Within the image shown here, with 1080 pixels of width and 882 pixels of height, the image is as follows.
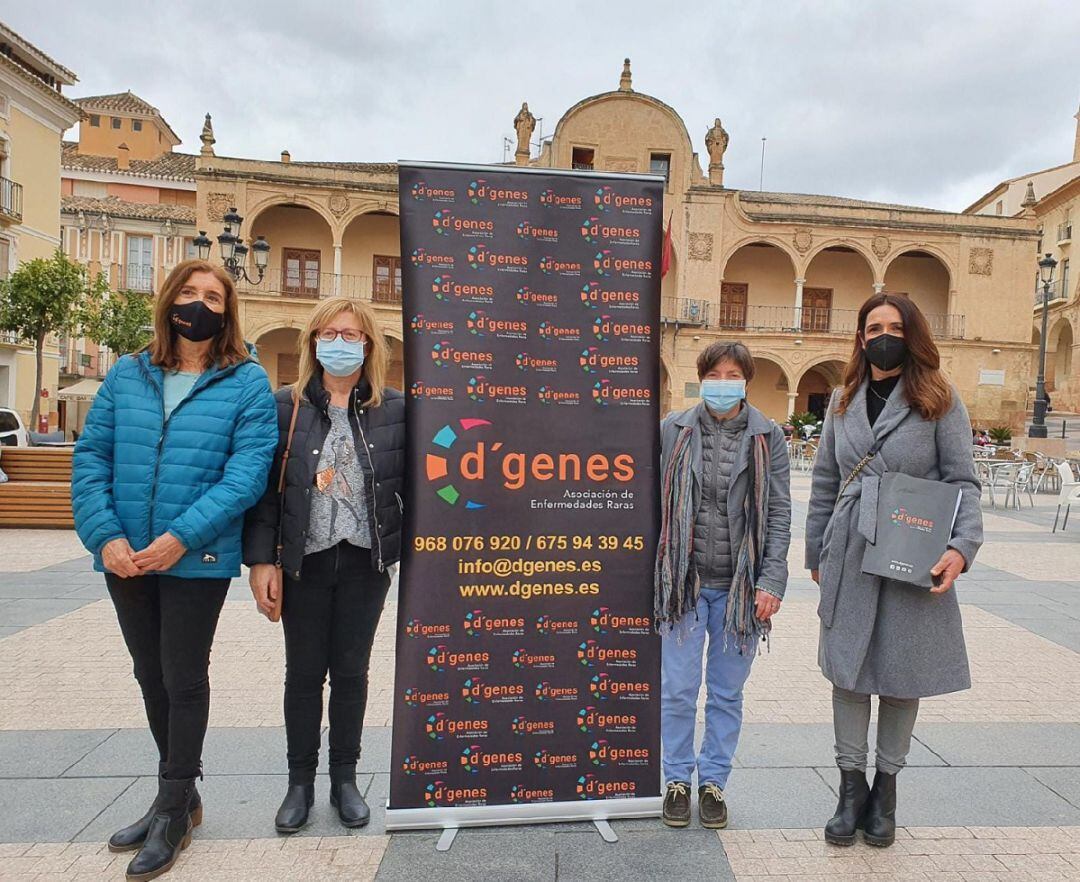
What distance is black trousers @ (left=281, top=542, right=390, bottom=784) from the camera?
106 inches

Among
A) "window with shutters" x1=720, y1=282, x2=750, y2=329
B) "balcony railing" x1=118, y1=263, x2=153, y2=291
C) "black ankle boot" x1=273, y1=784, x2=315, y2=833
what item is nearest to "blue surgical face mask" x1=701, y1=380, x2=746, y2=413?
"black ankle boot" x1=273, y1=784, x2=315, y2=833

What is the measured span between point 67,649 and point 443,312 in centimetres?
373

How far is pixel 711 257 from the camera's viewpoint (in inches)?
1145

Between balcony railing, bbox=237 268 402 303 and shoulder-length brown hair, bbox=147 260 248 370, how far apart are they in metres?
26.0

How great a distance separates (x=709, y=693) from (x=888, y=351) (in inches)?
57.5

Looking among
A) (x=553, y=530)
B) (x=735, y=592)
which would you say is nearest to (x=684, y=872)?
(x=735, y=592)

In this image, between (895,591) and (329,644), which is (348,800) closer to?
(329,644)

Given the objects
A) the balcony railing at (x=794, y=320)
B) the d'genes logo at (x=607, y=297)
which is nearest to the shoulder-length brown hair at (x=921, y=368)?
the d'genes logo at (x=607, y=297)

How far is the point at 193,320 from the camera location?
2639 millimetres

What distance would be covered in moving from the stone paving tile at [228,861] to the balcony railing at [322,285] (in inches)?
1047

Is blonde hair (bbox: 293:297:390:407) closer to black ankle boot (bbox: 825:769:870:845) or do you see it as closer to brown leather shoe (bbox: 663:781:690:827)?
brown leather shoe (bbox: 663:781:690:827)

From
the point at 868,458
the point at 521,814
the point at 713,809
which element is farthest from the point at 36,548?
the point at 868,458

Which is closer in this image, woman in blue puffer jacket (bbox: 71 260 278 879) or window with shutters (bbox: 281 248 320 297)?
woman in blue puffer jacket (bbox: 71 260 278 879)

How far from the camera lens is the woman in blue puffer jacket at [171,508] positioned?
2.47 meters
